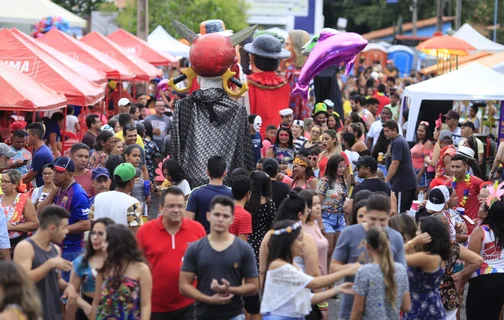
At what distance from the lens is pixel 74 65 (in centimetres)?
2094

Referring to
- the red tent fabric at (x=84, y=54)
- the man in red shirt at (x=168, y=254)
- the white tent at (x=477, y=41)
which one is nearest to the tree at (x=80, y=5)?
the white tent at (x=477, y=41)


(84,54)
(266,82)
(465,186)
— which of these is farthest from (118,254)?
(84,54)

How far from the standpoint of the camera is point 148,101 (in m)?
23.3

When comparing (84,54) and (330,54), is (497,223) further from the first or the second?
(84,54)

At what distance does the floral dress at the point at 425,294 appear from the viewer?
768 centimetres

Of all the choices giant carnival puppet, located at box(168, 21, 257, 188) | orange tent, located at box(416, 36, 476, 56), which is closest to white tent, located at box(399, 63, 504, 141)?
giant carnival puppet, located at box(168, 21, 257, 188)

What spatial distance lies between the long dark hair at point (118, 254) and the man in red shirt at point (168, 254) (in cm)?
69

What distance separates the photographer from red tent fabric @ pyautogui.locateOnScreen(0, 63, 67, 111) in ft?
47.7

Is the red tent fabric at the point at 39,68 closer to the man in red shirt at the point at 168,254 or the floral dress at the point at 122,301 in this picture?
the man in red shirt at the point at 168,254

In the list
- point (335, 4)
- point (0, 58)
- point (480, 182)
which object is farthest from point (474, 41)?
point (335, 4)

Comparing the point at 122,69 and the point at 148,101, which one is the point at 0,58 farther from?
the point at 122,69

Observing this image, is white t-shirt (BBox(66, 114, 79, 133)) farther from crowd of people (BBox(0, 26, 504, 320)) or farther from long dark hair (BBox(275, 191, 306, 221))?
long dark hair (BBox(275, 191, 306, 221))

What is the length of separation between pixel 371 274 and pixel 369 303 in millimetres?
203

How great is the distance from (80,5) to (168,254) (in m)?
42.1
